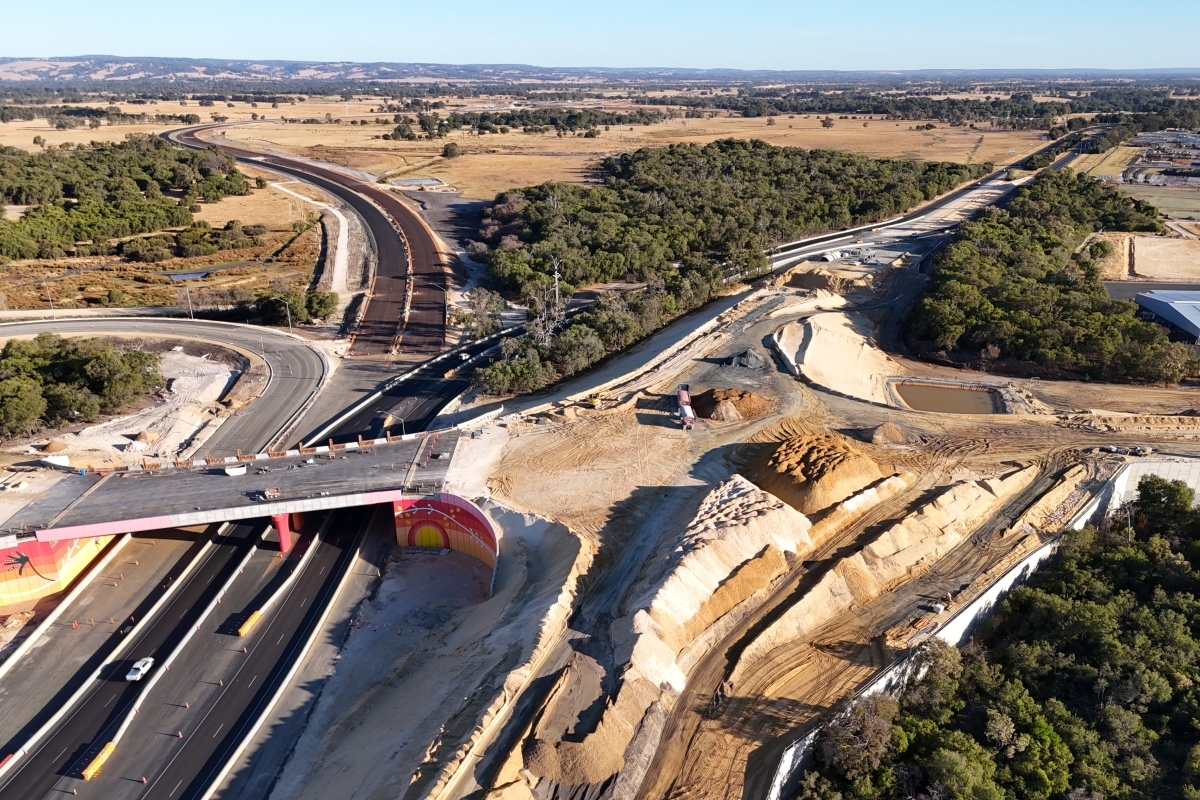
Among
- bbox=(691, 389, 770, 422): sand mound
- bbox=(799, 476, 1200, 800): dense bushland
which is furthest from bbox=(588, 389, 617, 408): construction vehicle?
bbox=(799, 476, 1200, 800): dense bushland

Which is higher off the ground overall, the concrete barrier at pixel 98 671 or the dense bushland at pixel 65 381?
the dense bushland at pixel 65 381

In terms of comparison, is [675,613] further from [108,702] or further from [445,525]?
[108,702]

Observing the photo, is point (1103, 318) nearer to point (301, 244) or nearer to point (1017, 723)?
point (1017, 723)

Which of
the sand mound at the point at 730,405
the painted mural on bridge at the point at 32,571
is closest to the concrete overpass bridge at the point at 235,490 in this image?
the painted mural on bridge at the point at 32,571

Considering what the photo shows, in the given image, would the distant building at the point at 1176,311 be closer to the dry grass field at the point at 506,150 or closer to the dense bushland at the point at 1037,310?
the dense bushland at the point at 1037,310

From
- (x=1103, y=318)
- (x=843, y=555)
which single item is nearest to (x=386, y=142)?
(x=1103, y=318)

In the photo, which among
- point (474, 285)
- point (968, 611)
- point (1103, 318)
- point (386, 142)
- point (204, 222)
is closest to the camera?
point (968, 611)

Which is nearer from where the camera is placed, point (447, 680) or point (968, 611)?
point (447, 680)
